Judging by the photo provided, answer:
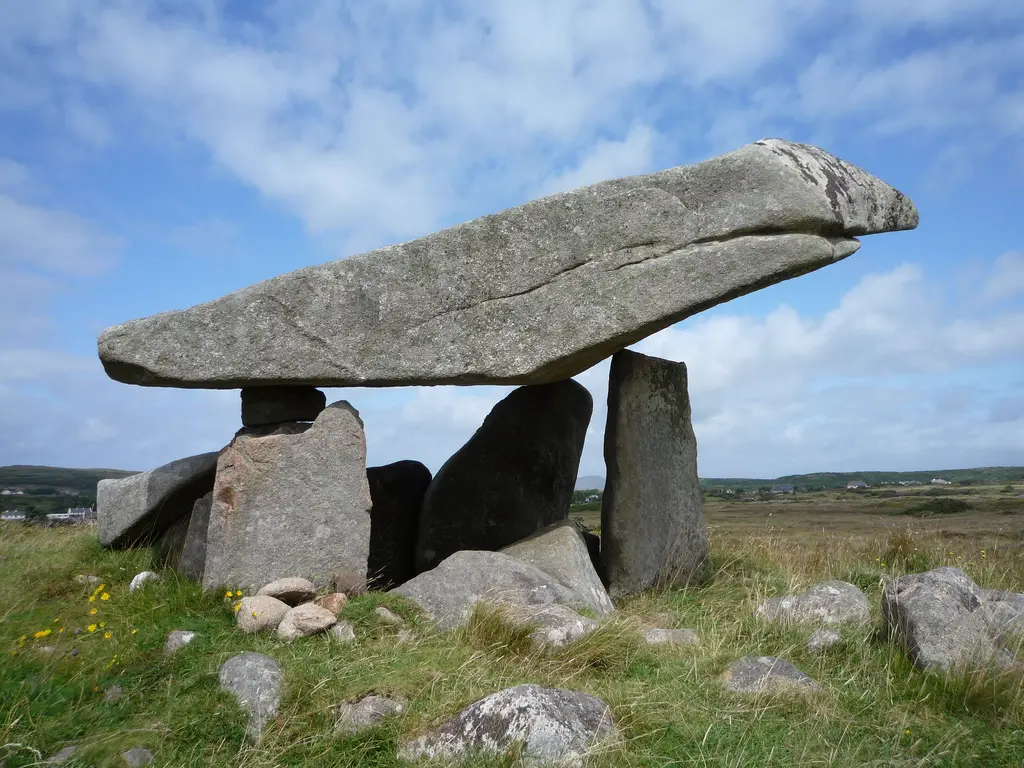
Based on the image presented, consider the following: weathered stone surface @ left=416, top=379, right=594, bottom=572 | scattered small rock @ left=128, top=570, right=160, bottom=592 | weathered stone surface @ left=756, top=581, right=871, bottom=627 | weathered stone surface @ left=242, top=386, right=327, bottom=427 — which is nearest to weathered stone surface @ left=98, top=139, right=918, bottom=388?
weathered stone surface @ left=242, top=386, right=327, bottom=427

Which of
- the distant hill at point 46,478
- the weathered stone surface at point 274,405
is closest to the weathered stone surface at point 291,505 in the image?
the weathered stone surface at point 274,405

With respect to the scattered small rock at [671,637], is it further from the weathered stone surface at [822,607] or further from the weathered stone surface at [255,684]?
the weathered stone surface at [255,684]

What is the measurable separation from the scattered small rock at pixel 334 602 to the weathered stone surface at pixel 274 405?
1.86 m

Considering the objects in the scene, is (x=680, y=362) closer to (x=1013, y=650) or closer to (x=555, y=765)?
(x=1013, y=650)

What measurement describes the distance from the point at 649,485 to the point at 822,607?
2037mm

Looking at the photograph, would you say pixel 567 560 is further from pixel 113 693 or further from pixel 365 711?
pixel 113 693

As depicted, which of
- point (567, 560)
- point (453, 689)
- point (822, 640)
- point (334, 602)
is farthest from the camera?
point (567, 560)

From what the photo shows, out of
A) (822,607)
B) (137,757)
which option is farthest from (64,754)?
(822,607)

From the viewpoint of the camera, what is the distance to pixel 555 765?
13.2 ft

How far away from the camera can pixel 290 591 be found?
6738 millimetres

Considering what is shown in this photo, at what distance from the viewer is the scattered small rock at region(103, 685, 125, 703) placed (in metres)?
4.93

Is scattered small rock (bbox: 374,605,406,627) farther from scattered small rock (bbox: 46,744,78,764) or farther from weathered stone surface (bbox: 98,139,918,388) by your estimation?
scattered small rock (bbox: 46,744,78,764)

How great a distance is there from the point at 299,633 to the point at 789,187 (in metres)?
5.22

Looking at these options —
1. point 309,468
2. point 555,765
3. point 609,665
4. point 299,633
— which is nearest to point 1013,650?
point 609,665
